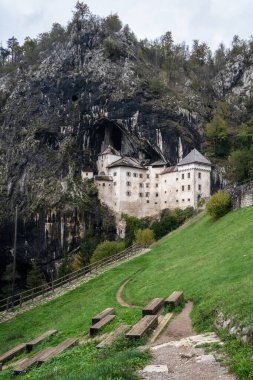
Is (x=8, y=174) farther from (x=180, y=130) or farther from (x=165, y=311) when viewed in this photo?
(x=165, y=311)

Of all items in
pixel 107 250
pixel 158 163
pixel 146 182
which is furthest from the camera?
pixel 158 163

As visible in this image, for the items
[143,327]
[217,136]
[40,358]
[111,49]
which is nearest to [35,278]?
[217,136]

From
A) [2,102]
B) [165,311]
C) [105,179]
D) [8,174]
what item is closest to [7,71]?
[2,102]

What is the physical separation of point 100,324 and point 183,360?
6.89 m

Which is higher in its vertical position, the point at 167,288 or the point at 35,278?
the point at 167,288

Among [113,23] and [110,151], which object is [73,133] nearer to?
[110,151]

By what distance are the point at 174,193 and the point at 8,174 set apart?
3247cm

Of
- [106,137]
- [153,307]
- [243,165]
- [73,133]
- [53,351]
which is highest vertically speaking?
[73,133]

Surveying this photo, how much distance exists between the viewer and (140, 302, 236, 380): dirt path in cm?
977

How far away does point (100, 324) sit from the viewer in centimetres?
1734

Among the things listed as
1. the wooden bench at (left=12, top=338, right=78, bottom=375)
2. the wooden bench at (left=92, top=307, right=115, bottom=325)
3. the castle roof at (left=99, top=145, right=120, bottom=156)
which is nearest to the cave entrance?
the castle roof at (left=99, top=145, right=120, bottom=156)

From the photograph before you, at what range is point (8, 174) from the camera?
90.5 m

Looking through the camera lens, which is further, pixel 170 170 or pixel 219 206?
pixel 170 170

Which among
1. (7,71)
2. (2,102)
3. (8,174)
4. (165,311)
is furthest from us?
(7,71)
